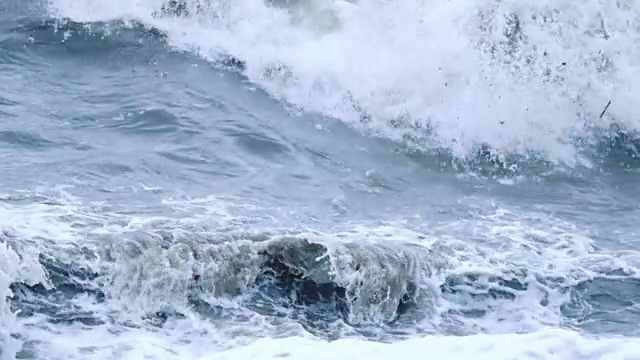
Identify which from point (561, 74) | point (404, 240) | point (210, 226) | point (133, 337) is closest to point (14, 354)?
point (133, 337)

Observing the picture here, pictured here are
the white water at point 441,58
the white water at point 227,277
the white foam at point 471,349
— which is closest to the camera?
the white foam at point 471,349

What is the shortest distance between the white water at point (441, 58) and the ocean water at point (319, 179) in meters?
0.03

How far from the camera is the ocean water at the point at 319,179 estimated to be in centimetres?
677

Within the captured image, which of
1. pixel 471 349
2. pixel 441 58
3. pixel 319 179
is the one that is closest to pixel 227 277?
pixel 319 179

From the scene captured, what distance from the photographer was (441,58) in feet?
37.3

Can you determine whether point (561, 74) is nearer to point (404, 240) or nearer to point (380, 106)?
point (380, 106)

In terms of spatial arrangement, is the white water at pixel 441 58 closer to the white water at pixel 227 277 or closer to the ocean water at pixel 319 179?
the ocean water at pixel 319 179

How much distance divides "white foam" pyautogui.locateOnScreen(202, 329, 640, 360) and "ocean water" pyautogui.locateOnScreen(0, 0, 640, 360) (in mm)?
15

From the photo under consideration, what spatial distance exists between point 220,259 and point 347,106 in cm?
403

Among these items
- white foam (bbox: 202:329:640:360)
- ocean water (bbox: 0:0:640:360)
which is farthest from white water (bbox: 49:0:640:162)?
white foam (bbox: 202:329:640:360)

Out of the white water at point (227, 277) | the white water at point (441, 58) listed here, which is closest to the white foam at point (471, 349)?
the white water at point (227, 277)

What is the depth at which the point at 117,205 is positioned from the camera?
8.00m

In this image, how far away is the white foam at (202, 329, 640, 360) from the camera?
15.6ft

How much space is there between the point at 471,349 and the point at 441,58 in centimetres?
680
